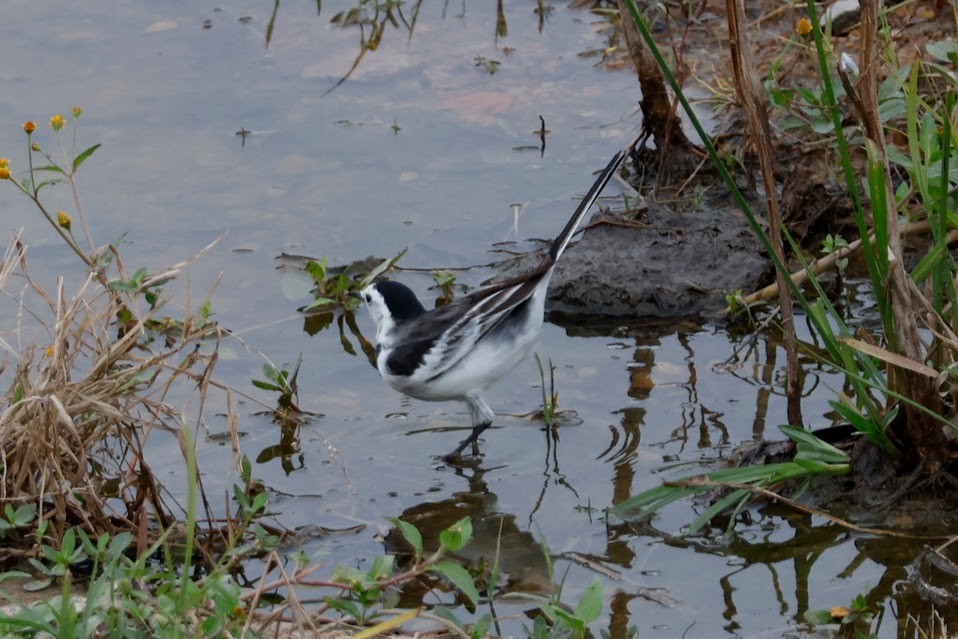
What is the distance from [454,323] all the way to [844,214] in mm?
2536

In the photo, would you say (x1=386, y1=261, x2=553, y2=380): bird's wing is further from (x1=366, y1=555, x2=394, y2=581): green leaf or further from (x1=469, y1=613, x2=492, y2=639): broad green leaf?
(x1=469, y1=613, x2=492, y2=639): broad green leaf

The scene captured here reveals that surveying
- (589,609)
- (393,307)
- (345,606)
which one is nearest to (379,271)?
(393,307)

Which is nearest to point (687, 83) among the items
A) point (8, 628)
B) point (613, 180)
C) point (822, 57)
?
point (613, 180)

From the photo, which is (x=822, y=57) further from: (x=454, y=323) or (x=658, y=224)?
(x=658, y=224)

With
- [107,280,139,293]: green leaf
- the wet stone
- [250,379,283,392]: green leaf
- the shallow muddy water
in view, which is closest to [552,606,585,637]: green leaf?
the shallow muddy water

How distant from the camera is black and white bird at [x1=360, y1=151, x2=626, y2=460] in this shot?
5664mm

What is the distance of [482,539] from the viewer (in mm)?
5129

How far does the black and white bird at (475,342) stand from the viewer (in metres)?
5.66

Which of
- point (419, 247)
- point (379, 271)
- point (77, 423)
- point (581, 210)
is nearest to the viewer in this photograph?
point (77, 423)

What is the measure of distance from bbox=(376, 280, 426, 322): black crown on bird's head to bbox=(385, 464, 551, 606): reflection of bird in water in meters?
0.84

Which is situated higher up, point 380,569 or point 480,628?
point 380,569

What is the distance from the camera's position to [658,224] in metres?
7.25

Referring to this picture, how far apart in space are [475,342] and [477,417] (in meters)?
0.41

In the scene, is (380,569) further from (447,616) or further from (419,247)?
(419,247)
